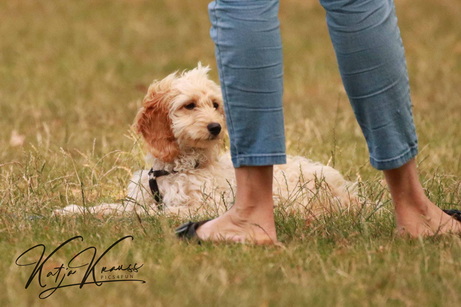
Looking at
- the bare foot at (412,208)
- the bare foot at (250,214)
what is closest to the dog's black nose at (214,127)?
the bare foot at (250,214)

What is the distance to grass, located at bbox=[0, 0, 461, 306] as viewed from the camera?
289 centimetres

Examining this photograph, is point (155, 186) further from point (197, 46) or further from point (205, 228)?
point (197, 46)

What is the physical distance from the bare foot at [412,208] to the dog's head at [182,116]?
1.43 metres

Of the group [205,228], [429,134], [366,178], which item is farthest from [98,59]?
[205,228]

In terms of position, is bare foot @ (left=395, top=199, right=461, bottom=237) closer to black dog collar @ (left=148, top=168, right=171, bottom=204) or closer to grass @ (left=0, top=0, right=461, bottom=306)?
grass @ (left=0, top=0, right=461, bottom=306)

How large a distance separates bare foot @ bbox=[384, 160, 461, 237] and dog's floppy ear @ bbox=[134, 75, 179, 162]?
159cm

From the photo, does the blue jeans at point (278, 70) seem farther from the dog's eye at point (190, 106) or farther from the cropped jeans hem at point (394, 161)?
the dog's eye at point (190, 106)

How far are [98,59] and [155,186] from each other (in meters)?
5.67

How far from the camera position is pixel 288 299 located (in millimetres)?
2725

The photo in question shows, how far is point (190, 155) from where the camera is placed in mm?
4934

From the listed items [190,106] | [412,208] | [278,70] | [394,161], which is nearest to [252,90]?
[278,70]

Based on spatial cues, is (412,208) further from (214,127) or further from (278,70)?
(214,127)

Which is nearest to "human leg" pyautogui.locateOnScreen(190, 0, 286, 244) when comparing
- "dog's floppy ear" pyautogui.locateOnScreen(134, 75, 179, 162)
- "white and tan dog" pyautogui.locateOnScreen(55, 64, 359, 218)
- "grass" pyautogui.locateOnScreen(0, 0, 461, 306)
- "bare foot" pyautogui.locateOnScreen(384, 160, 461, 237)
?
"grass" pyautogui.locateOnScreen(0, 0, 461, 306)

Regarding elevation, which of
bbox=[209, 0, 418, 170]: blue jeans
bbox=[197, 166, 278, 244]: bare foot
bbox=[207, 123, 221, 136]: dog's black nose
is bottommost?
bbox=[197, 166, 278, 244]: bare foot
